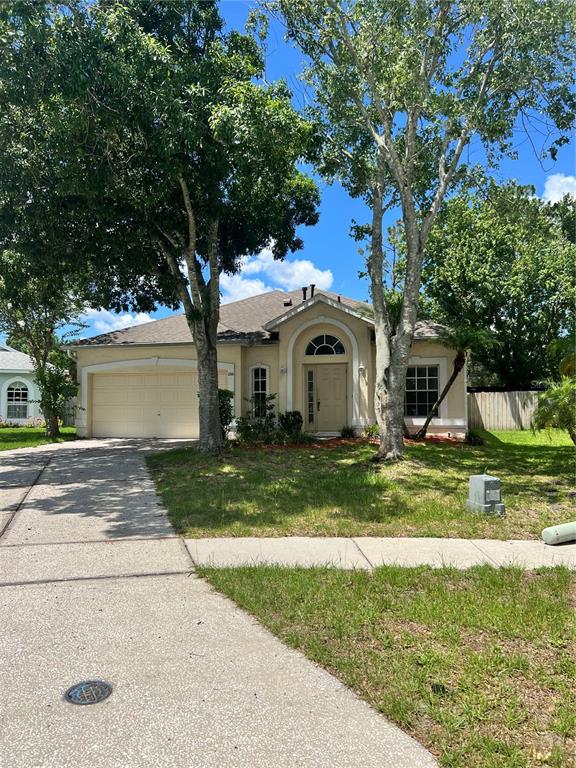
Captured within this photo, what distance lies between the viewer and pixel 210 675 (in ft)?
10.6

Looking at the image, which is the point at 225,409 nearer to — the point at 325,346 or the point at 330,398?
the point at 330,398

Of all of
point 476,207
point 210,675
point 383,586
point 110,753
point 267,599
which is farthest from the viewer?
point 476,207

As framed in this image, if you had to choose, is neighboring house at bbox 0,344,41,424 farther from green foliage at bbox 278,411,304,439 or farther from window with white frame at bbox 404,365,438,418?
window with white frame at bbox 404,365,438,418

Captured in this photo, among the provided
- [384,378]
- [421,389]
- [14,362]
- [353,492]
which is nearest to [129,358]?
[421,389]

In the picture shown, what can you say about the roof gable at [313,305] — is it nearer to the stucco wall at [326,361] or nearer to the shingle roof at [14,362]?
the stucco wall at [326,361]

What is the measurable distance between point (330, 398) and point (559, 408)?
384 inches

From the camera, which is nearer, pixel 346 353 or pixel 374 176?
pixel 374 176

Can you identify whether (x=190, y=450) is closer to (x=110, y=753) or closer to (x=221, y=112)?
(x=221, y=112)

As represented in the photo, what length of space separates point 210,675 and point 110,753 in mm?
783

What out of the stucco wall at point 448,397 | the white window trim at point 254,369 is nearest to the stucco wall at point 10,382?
the white window trim at point 254,369

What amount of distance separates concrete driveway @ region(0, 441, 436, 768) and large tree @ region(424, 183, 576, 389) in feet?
68.0

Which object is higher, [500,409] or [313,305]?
[313,305]

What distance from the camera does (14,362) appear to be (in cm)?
2739

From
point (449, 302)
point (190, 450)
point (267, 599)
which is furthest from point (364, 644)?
point (449, 302)
